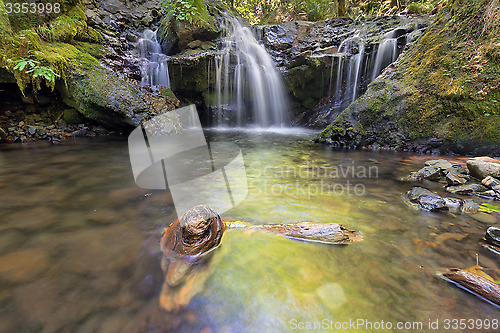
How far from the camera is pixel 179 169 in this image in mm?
4113

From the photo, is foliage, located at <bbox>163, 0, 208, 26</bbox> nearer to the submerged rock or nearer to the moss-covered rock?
the moss-covered rock

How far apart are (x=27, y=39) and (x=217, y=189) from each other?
22.2 ft

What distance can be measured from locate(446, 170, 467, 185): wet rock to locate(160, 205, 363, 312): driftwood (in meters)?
2.17

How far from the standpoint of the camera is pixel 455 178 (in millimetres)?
3102

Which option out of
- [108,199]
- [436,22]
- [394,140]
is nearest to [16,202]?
[108,199]

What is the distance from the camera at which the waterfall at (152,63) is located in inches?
363

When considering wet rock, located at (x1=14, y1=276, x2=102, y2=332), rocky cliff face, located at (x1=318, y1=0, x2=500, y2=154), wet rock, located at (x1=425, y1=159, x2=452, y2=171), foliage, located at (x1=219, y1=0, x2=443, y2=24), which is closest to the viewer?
wet rock, located at (x1=14, y1=276, x2=102, y2=332)

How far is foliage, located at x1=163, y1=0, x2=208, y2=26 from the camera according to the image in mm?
9516

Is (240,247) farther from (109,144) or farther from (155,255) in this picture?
(109,144)

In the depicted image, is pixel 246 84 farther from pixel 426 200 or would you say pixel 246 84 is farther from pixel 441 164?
pixel 426 200

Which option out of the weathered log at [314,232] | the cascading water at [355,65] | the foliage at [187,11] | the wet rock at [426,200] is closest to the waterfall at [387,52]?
the cascading water at [355,65]

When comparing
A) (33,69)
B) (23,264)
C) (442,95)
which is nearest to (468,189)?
(442,95)

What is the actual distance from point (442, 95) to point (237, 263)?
241 inches

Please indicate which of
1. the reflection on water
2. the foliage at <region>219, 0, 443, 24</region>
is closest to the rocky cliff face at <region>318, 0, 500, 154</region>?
the reflection on water
